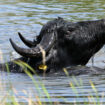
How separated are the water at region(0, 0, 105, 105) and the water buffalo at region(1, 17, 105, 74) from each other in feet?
1.42

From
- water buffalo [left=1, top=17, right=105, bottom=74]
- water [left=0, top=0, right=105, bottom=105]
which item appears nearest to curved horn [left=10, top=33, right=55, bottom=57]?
water buffalo [left=1, top=17, right=105, bottom=74]

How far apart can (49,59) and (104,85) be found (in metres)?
1.54

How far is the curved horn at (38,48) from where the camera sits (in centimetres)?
965

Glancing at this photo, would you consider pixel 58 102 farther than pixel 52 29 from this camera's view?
No

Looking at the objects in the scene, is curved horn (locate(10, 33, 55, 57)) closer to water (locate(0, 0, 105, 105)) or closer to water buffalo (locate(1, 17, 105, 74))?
water buffalo (locate(1, 17, 105, 74))

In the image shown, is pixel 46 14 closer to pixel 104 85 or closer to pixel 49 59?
pixel 49 59

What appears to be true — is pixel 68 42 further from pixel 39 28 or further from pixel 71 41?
pixel 39 28

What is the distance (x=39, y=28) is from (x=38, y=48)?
5661 mm

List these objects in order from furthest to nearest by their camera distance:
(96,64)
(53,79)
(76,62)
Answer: (96,64) → (76,62) → (53,79)

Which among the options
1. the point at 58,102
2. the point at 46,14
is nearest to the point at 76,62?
the point at 58,102

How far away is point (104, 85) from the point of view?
9.19m

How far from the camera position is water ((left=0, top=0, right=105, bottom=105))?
8.52m

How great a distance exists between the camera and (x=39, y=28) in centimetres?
1553

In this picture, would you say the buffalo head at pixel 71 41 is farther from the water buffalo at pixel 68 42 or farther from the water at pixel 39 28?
the water at pixel 39 28
